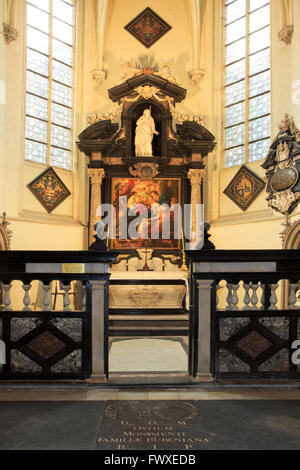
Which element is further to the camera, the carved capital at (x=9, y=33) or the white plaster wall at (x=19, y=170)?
the white plaster wall at (x=19, y=170)

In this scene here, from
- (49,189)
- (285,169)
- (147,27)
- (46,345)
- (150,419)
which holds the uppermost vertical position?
(147,27)

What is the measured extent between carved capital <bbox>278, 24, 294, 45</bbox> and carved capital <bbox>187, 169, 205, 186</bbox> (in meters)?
3.36

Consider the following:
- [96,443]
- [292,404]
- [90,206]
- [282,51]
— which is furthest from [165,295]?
[282,51]

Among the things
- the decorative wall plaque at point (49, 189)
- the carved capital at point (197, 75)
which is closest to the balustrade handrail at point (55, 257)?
the decorative wall plaque at point (49, 189)

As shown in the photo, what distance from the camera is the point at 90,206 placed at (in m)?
9.67

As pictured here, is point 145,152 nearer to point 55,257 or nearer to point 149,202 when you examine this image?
point 149,202

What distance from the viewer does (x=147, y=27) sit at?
1095 cm

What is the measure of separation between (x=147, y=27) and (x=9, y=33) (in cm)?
416

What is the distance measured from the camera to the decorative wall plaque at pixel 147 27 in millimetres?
10883

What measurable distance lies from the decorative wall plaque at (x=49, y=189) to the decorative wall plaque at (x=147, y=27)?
15.2 ft

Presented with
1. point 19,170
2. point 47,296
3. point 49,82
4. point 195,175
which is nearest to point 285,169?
point 195,175

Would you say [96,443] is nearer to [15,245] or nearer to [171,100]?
[15,245]

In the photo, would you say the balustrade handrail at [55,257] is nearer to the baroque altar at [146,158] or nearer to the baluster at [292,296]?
the baluster at [292,296]

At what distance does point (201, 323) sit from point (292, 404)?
3.29 ft
